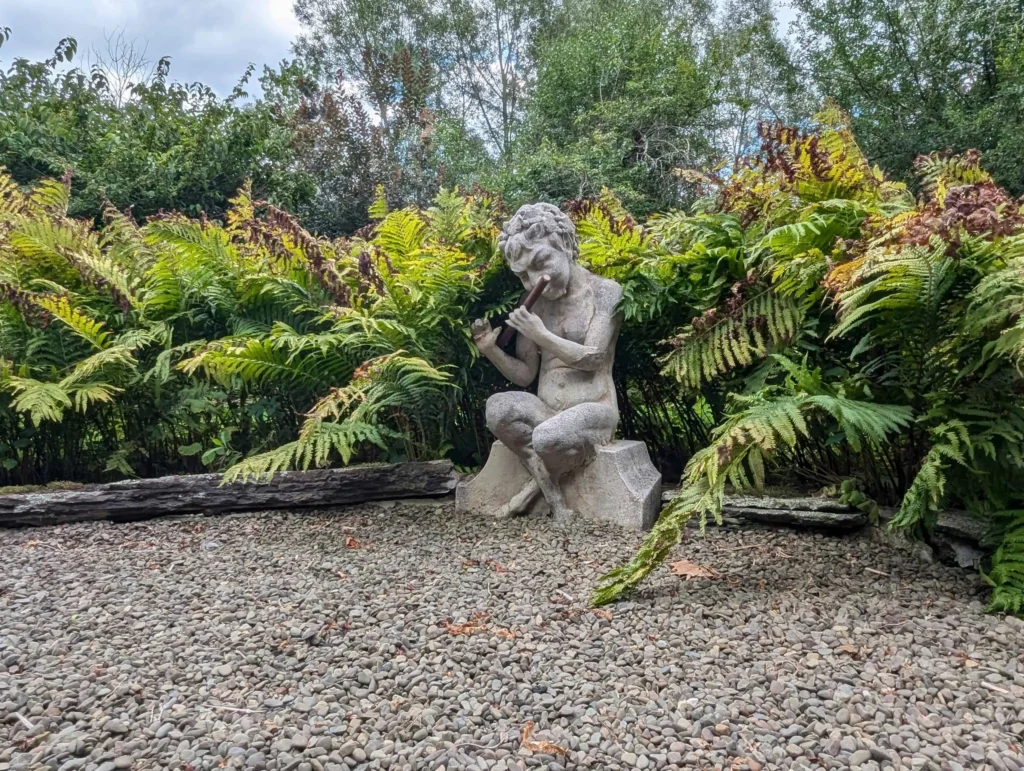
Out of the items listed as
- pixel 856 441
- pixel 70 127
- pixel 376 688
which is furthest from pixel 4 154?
pixel 856 441

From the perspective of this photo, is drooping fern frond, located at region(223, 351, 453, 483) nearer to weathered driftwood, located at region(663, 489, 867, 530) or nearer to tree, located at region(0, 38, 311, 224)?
weathered driftwood, located at region(663, 489, 867, 530)

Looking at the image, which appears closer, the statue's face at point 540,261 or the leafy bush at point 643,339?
the leafy bush at point 643,339

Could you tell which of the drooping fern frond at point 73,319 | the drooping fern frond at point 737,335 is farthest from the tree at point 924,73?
the drooping fern frond at point 73,319

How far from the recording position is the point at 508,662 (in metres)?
1.83

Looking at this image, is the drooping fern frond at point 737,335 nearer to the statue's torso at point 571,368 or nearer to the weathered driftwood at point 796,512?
the statue's torso at point 571,368

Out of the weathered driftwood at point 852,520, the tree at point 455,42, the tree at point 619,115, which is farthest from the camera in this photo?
the tree at point 455,42

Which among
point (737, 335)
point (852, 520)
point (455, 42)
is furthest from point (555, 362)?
point (455, 42)

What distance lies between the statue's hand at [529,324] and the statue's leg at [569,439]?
37cm

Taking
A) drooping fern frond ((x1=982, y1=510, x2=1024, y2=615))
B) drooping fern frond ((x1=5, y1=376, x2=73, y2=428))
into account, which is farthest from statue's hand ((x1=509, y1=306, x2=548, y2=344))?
drooping fern frond ((x1=5, y1=376, x2=73, y2=428))

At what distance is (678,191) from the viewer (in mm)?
10891

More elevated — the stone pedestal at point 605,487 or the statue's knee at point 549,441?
the statue's knee at point 549,441

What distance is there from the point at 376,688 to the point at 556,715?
46 centimetres

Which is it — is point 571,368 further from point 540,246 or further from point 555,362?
point 540,246

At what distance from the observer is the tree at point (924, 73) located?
8.48 m
